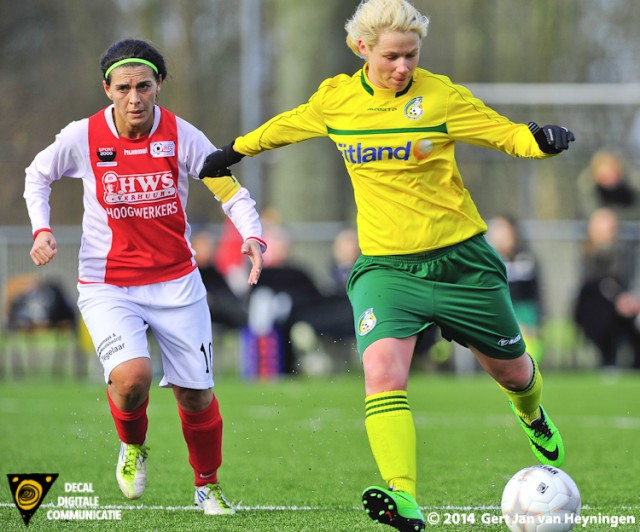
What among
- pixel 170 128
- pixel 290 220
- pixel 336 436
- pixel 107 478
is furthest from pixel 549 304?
pixel 170 128

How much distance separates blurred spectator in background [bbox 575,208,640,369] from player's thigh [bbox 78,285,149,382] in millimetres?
9784

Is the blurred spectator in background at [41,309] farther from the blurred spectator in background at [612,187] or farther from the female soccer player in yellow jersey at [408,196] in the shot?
the female soccer player in yellow jersey at [408,196]

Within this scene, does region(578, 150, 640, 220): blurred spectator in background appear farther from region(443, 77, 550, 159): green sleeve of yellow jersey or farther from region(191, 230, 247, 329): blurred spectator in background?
region(443, 77, 550, 159): green sleeve of yellow jersey

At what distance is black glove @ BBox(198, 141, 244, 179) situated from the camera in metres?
6.24

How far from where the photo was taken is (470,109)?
5.85 meters

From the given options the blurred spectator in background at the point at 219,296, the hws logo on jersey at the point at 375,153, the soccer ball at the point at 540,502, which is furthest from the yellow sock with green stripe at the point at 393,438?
the blurred spectator in background at the point at 219,296

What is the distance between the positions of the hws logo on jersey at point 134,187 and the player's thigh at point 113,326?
43 centimetres

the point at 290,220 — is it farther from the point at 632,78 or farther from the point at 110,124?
the point at 110,124

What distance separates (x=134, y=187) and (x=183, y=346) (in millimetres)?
784

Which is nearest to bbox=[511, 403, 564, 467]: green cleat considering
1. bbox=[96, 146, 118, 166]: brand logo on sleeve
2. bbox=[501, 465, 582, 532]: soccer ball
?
bbox=[501, 465, 582, 532]: soccer ball

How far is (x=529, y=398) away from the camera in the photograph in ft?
21.2

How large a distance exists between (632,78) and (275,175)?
9433 mm

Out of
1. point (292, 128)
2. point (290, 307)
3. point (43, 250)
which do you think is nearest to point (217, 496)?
point (43, 250)

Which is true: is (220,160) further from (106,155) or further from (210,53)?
(210,53)
